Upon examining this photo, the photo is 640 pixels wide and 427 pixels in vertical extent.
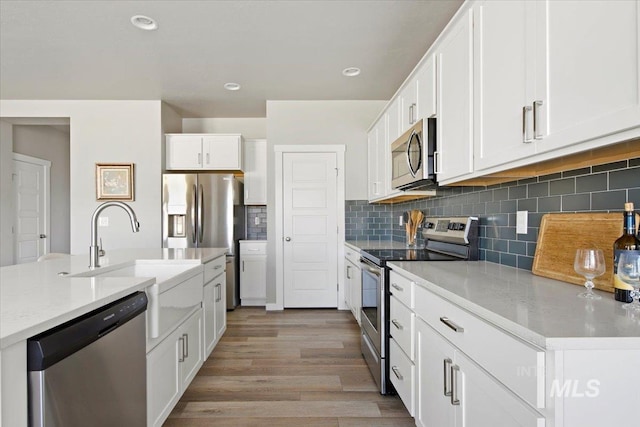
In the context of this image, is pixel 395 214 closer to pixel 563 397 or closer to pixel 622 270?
pixel 622 270

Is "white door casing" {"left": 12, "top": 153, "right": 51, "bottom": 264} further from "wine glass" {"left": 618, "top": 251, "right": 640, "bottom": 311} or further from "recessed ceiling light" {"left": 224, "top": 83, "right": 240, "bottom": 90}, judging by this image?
"wine glass" {"left": 618, "top": 251, "right": 640, "bottom": 311}

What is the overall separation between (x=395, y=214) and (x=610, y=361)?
11.7ft

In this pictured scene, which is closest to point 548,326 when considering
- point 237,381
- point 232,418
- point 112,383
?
point 112,383

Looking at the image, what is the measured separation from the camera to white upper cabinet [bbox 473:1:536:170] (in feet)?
4.13

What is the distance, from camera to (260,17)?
2.58 m

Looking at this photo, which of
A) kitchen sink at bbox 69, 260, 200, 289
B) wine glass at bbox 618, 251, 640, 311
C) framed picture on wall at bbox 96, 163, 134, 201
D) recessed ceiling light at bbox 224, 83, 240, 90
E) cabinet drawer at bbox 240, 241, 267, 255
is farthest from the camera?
cabinet drawer at bbox 240, 241, 267, 255

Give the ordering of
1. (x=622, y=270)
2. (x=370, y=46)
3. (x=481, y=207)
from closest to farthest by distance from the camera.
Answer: (x=622, y=270), (x=481, y=207), (x=370, y=46)

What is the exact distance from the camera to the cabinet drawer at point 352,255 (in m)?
3.32

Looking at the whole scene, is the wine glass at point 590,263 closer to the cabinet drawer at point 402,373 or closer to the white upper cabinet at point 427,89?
the cabinet drawer at point 402,373

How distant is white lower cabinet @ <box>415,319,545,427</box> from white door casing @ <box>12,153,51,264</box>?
230 inches

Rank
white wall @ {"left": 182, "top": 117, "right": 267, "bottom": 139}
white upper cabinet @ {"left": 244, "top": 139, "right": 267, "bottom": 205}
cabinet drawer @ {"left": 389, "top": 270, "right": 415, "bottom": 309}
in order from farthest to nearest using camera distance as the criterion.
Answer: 1. white wall @ {"left": 182, "top": 117, "right": 267, "bottom": 139}
2. white upper cabinet @ {"left": 244, "top": 139, "right": 267, "bottom": 205}
3. cabinet drawer @ {"left": 389, "top": 270, "right": 415, "bottom": 309}

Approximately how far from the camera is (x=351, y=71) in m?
3.56

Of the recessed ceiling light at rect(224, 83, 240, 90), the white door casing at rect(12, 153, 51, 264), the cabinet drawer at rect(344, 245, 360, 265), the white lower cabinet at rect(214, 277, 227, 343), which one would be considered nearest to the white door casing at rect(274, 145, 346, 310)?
the cabinet drawer at rect(344, 245, 360, 265)

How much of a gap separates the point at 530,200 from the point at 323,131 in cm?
302
